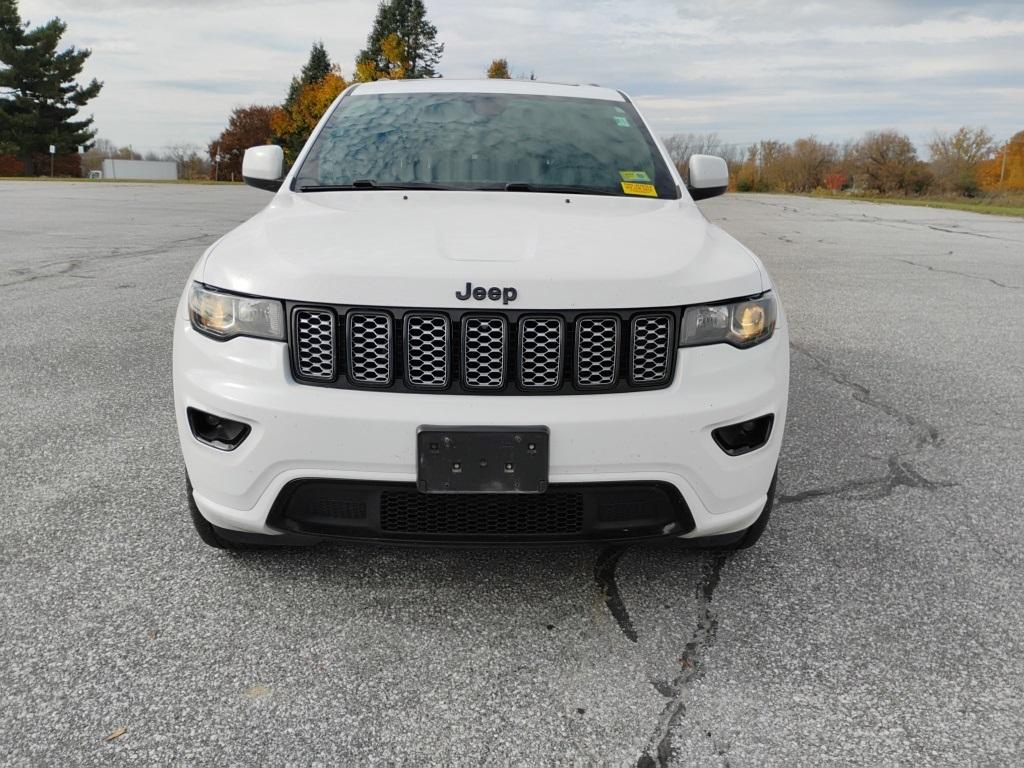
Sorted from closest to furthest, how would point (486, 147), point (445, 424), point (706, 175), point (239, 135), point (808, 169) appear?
point (445, 424) < point (486, 147) < point (706, 175) < point (808, 169) < point (239, 135)

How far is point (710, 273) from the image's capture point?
7.91ft

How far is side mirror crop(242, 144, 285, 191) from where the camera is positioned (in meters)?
3.80

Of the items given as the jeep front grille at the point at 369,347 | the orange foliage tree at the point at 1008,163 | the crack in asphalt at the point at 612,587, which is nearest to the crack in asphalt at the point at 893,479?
the crack in asphalt at the point at 612,587

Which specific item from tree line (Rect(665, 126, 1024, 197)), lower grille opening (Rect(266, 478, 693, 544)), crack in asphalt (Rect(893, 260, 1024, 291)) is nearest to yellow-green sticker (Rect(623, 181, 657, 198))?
lower grille opening (Rect(266, 478, 693, 544))

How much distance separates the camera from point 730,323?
238 cm

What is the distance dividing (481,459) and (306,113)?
7166 centimetres

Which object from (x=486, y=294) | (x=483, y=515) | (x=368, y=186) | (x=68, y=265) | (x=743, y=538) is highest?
(x=368, y=186)

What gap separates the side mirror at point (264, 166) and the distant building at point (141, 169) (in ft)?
353

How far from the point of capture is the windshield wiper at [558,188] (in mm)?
3320

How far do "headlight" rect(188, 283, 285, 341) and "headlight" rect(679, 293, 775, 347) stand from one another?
1.12 m

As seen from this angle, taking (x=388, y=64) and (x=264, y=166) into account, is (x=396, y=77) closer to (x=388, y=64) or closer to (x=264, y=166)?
(x=388, y=64)

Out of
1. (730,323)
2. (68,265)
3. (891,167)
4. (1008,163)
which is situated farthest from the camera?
(1008,163)

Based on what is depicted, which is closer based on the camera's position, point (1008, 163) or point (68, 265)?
point (68, 265)

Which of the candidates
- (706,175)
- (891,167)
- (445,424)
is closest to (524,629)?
(445,424)
